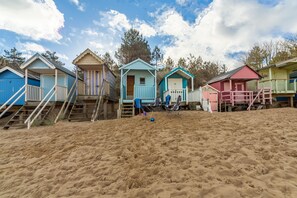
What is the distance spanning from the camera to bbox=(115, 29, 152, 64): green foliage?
72.0 feet

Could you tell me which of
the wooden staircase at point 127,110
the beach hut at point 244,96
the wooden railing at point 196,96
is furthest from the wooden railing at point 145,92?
the beach hut at point 244,96

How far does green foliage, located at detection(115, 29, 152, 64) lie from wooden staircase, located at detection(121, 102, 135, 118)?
13.2m

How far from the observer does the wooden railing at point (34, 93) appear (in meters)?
9.73

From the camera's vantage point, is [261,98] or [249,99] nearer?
[249,99]

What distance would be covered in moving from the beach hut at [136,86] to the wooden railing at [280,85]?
11.2 metres

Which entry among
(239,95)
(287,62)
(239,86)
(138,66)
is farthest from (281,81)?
(138,66)

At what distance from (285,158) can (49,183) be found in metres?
4.76

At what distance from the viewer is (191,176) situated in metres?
2.50

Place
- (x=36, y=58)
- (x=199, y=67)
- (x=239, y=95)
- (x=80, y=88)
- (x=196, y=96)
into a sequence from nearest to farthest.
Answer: (x=36, y=58) < (x=196, y=96) < (x=80, y=88) < (x=239, y=95) < (x=199, y=67)

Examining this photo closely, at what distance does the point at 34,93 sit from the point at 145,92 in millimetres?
8141

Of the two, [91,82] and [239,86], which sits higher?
[91,82]

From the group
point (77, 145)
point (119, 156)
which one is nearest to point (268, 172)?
point (119, 156)

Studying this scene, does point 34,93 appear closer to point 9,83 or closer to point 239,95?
point 9,83

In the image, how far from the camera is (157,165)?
297cm
